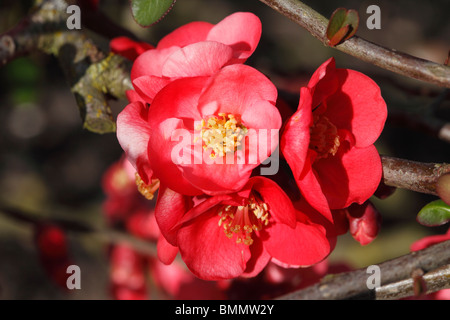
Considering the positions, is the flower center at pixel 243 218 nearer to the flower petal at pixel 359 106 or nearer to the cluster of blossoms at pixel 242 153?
the cluster of blossoms at pixel 242 153

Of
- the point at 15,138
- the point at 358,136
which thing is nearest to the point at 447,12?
the point at 358,136

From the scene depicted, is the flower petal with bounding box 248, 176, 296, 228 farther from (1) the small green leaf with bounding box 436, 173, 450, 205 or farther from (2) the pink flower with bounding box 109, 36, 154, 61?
(2) the pink flower with bounding box 109, 36, 154, 61

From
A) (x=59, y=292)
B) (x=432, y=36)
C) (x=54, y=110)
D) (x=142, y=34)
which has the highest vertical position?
(x=432, y=36)

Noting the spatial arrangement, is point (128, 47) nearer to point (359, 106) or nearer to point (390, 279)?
point (359, 106)

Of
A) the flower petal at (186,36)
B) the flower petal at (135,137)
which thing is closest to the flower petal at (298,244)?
the flower petal at (135,137)
